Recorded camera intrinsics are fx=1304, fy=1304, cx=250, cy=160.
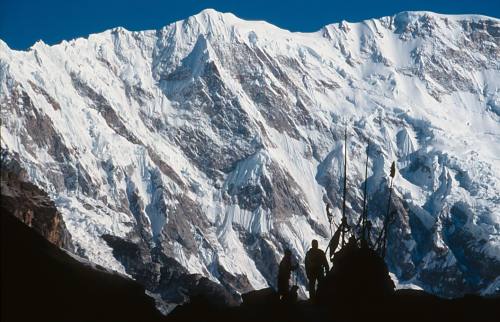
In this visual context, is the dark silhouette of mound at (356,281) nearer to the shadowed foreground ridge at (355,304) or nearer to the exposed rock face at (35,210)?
the shadowed foreground ridge at (355,304)

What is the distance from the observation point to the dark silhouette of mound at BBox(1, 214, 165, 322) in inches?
1464

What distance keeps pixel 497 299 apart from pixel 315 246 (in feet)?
23.1

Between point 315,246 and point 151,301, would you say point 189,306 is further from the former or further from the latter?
point 315,246

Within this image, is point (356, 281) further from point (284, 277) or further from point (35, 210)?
point (35, 210)

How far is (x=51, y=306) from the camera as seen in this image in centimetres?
3809

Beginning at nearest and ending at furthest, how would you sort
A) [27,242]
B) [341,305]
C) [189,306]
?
[27,242] → [189,306] → [341,305]

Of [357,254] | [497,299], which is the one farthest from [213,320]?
[497,299]

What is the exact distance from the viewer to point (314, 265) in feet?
164

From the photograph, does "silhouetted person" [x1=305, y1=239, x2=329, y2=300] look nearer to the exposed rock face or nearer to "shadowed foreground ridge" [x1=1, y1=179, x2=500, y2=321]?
"shadowed foreground ridge" [x1=1, y1=179, x2=500, y2=321]

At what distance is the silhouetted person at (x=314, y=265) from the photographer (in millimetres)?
49597

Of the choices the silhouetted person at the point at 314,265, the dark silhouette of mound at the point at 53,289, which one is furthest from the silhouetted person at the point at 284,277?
the dark silhouette of mound at the point at 53,289

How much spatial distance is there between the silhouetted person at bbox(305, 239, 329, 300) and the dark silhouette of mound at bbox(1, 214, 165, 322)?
7.39m

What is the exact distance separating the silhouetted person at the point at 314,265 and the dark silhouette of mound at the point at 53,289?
7389mm

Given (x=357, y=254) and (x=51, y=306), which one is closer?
(x=51, y=306)
